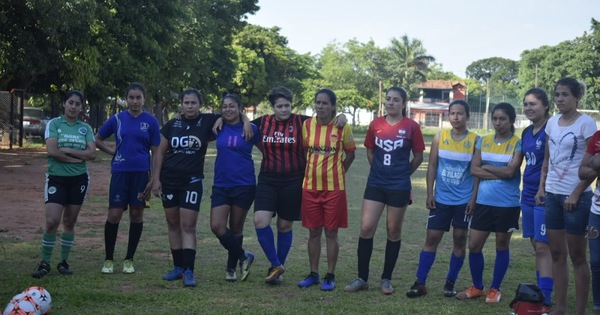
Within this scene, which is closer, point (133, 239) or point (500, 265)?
point (500, 265)

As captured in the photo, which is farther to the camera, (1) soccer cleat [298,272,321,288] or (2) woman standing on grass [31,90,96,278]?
(2) woman standing on grass [31,90,96,278]

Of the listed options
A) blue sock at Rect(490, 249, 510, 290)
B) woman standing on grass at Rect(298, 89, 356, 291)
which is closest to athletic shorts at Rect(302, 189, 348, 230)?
woman standing on grass at Rect(298, 89, 356, 291)

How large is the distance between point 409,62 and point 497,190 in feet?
322

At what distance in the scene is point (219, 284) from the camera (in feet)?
26.1

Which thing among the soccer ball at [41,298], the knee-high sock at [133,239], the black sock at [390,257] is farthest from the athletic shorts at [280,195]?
the soccer ball at [41,298]

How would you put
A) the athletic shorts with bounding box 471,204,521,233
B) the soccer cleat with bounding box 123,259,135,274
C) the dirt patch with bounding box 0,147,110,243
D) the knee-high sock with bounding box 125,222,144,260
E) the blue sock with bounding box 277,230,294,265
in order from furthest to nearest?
the dirt patch with bounding box 0,147,110,243 < the knee-high sock with bounding box 125,222,144,260 < the soccer cleat with bounding box 123,259,135,274 < the blue sock with bounding box 277,230,294,265 < the athletic shorts with bounding box 471,204,521,233

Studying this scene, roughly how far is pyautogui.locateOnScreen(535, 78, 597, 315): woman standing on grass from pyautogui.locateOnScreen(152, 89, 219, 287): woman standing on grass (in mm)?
3503

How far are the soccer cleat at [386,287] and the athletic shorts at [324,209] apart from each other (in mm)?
691

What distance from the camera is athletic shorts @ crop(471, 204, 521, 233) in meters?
7.38

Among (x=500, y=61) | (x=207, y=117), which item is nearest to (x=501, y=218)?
(x=207, y=117)

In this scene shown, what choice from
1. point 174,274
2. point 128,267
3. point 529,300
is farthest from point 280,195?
point 529,300

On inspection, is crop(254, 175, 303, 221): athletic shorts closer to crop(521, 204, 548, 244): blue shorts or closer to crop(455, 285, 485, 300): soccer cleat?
crop(455, 285, 485, 300): soccer cleat

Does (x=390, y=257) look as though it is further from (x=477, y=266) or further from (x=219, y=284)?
(x=219, y=284)

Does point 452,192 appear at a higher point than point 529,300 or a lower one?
higher
